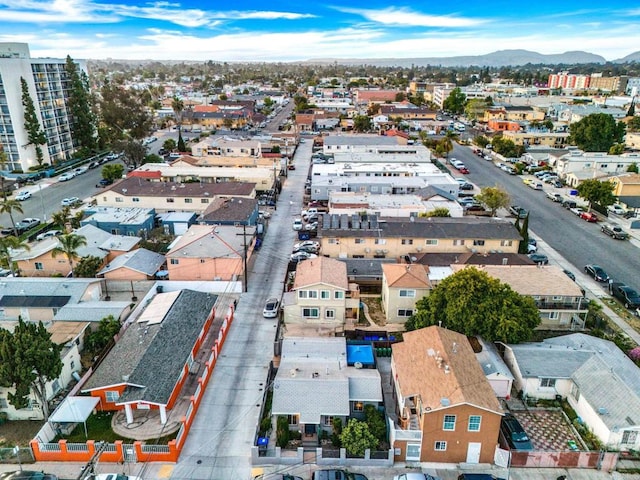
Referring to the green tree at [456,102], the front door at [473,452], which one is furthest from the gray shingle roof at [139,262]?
the green tree at [456,102]

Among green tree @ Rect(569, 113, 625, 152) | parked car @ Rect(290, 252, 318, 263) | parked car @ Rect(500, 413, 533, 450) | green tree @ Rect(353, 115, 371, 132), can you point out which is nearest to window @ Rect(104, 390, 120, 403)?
parked car @ Rect(500, 413, 533, 450)

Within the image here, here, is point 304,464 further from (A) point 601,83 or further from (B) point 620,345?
(A) point 601,83

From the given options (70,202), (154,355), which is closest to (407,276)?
(154,355)

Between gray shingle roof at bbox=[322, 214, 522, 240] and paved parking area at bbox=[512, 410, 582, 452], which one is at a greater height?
gray shingle roof at bbox=[322, 214, 522, 240]

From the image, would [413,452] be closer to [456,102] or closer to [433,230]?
[433,230]

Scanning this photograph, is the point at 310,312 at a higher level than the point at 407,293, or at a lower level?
lower

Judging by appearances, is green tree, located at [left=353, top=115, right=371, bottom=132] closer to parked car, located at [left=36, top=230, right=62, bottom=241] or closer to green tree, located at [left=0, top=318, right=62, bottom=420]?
parked car, located at [left=36, top=230, right=62, bottom=241]
